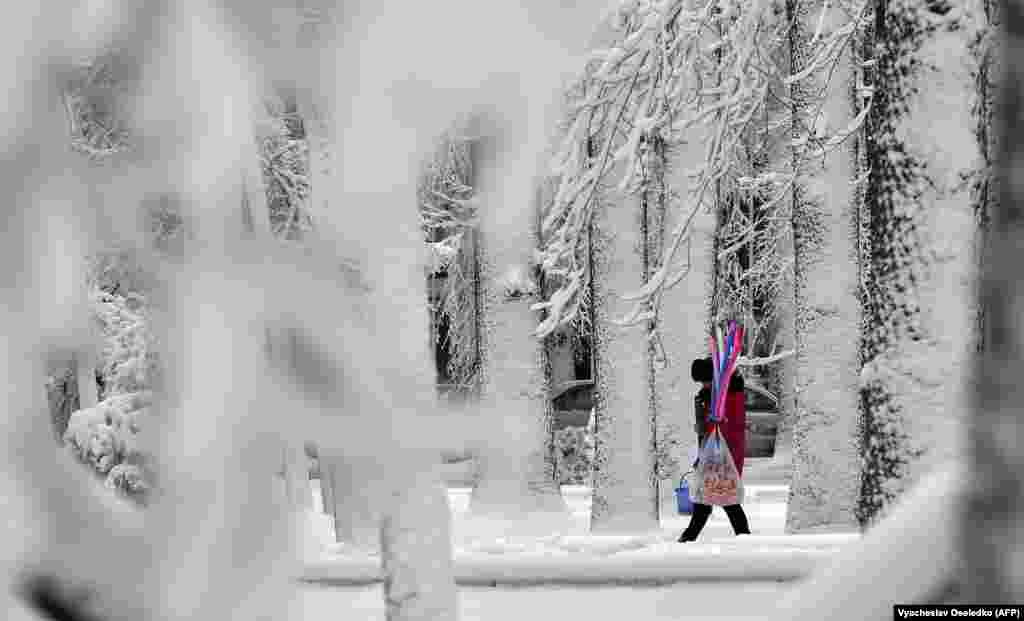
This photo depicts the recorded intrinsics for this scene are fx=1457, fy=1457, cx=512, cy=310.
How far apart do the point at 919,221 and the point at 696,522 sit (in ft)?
17.4

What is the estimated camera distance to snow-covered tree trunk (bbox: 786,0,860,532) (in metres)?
11.8

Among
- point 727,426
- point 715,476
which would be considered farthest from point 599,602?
point 727,426

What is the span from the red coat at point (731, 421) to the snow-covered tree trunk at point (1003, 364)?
10.3 meters

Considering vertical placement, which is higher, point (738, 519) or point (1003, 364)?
point (1003, 364)

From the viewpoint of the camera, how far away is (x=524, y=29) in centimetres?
154

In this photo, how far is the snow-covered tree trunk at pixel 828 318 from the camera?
11.8 meters

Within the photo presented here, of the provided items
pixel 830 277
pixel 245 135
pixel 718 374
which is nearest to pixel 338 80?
pixel 245 135

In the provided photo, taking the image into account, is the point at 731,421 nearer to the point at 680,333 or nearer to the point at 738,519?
the point at 738,519

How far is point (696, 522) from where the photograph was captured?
11141 mm

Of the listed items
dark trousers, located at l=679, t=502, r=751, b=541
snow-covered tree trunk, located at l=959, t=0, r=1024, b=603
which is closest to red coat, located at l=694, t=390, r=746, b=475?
dark trousers, located at l=679, t=502, r=751, b=541

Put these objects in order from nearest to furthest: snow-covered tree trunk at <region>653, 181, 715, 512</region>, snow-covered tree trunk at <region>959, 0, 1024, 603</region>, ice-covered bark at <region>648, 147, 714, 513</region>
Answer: snow-covered tree trunk at <region>959, 0, 1024, 603</region>
ice-covered bark at <region>648, 147, 714, 513</region>
snow-covered tree trunk at <region>653, 181, 715, 512</region>

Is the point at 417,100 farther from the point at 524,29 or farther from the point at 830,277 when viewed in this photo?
the point at 830,277

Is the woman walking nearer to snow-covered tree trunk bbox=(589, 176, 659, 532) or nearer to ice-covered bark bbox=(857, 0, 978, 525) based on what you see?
snow-covered tree trunk bbox=(589, 176, 659, 532)

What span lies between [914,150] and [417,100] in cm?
501
